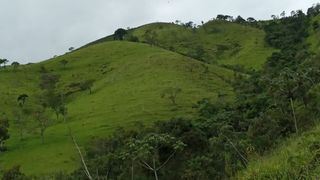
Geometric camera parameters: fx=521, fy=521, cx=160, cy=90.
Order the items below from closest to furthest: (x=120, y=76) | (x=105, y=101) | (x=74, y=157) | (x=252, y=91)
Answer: (x=74, y=157) < (x=252, y=91) < (x=105, y=101) < (x=120, y=76)

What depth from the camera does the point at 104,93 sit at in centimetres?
13188

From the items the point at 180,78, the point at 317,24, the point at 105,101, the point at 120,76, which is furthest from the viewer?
the point at 317,24

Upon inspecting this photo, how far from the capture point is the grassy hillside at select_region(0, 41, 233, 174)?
298 feet

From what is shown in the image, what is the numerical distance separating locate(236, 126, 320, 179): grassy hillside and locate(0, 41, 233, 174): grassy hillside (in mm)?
68379

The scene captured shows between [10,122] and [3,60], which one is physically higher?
[3,60]

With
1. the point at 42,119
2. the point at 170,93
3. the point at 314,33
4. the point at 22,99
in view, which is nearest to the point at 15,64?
the point at 22,99

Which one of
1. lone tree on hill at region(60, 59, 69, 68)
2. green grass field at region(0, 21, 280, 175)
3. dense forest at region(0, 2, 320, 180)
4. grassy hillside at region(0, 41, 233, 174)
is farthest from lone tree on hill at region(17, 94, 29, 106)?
lone tree on hill at region(60, 59, 69, 68)

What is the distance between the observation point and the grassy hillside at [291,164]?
28.2ft

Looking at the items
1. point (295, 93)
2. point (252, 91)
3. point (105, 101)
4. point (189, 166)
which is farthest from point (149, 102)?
point (189, 166)

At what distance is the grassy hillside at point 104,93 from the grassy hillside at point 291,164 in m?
68.4

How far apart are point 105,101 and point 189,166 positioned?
2935 inches

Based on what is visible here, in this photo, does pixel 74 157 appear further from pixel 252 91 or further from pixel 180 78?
pixel 180 78

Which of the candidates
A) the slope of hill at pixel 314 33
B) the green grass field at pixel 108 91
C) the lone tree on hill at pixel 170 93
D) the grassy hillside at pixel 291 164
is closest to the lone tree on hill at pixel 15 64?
the green grass field at pixel 108 91

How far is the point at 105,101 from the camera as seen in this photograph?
4889 inches
